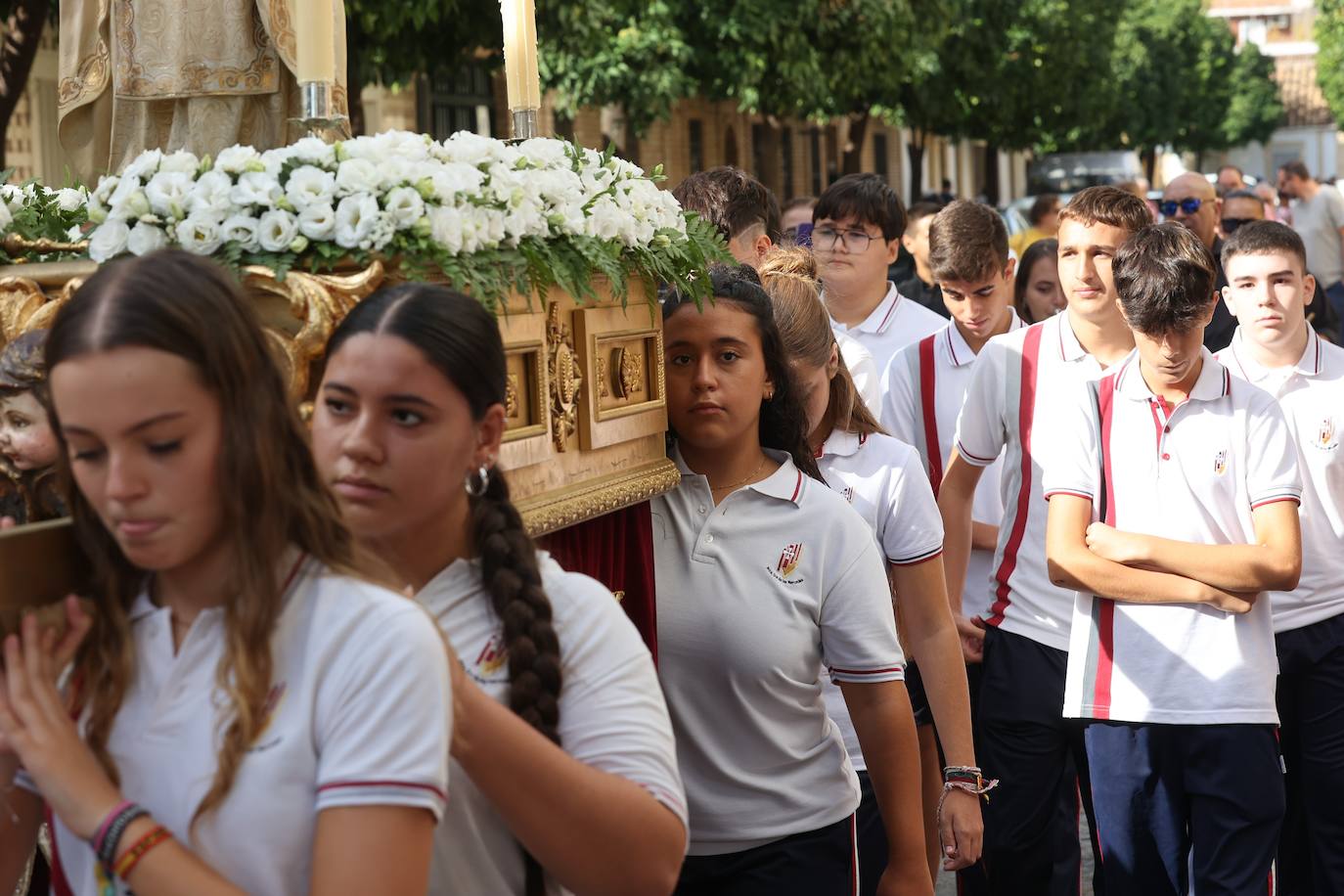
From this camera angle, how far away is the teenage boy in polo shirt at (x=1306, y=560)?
551 centimetres

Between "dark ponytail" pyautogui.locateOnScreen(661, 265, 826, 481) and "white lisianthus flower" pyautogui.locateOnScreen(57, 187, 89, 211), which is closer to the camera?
"white lisianthus flower" pyautogui.locateOnScreen(57, 187, 89, 211)

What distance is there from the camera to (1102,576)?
15.6 ft

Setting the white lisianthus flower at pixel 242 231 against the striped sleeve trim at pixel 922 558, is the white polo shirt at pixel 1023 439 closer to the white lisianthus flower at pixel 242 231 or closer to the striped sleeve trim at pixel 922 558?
the striped sleeve trim at pixel 922 558

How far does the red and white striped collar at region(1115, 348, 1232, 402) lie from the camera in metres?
4.93

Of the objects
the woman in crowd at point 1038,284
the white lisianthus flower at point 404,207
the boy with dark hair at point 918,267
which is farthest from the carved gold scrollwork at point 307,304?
the boy with dark hair at point 918,267

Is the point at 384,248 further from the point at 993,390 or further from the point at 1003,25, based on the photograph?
the point at 1003,25

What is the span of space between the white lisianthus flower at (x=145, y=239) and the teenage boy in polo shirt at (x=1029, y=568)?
2.70 meters

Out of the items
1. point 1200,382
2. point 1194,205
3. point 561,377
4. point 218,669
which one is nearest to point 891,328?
point 1200,382

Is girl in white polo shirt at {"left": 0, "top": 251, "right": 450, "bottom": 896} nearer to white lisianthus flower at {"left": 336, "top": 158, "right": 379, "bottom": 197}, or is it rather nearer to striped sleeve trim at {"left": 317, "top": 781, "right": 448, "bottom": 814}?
striped sleeve trim at {"left": 317, "top": 781, "right": 448, "bottom": 814}

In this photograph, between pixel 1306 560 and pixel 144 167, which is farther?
pixel 1306 560

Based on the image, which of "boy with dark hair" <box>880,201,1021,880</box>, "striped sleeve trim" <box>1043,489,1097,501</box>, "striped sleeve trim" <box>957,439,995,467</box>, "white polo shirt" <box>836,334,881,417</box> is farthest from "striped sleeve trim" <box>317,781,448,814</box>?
"striped sleeve trim" <box>957,439,995,467</box>

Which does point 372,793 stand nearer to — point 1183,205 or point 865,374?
point 865,374

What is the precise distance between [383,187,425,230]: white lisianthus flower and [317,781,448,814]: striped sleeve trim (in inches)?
46.9

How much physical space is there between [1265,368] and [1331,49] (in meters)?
43.5
